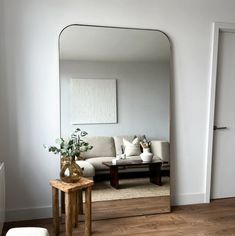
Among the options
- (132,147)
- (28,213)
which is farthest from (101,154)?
(28,213)

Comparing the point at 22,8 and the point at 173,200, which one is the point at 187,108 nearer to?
the point at 173,200

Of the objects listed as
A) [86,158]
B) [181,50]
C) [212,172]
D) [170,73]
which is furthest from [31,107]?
[212,172]

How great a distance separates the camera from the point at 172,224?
9.29ft

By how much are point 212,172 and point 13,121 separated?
2434 millimetres

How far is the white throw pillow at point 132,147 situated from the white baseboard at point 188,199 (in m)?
0.76

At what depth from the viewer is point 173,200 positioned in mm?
3312

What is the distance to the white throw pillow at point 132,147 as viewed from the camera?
3076 millimetres

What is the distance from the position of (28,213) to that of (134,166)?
47.9 inches

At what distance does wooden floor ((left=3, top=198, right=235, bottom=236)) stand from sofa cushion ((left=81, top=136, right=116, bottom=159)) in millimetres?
685

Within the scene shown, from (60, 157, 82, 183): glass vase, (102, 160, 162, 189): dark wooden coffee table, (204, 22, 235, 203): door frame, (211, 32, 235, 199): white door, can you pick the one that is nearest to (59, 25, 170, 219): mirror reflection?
(102, 160, 162, 189): dark wooden coffee table

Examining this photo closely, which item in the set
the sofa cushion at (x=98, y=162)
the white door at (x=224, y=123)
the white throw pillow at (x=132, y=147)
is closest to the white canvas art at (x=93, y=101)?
the white throw pillow at (x=132, y=147)

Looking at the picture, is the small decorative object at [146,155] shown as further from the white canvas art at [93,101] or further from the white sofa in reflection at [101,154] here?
the white canvas art at [93,101]

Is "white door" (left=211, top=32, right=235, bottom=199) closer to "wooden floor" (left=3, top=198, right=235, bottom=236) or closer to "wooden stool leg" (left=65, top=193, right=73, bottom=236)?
"wooden floor" (left=3, top=198, right=235, bottom=236)

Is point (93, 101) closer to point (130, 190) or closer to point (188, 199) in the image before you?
point (130, 190)
